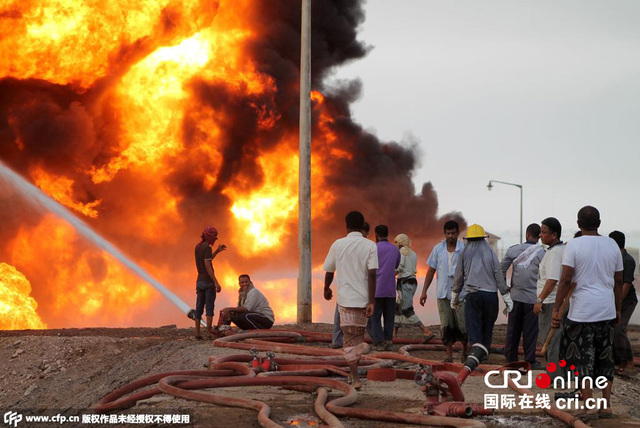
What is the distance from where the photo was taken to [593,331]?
7.85 metres

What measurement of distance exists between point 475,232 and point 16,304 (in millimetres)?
14417

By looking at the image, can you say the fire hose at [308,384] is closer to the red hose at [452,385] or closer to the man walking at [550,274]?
the red hose at [452,385]

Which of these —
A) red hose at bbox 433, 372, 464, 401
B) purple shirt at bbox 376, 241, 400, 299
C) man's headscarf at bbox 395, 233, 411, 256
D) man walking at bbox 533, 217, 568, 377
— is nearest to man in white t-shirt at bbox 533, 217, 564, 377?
man walking at bbox 533, 217, 568, 377

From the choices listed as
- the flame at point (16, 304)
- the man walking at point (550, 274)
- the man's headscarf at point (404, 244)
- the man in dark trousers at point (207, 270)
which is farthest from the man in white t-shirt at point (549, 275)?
the flame at point (16, 304)

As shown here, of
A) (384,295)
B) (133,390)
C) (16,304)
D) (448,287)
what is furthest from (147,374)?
(16,304)

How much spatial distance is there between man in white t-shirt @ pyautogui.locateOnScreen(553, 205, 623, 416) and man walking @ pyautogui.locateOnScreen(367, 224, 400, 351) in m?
5.68

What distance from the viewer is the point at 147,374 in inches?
499

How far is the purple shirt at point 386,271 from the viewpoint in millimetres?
13570

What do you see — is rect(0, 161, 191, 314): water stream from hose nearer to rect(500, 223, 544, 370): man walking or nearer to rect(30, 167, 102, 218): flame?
rect(30, 167, 102, 218): flame

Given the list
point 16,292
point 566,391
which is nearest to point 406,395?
point 566,391

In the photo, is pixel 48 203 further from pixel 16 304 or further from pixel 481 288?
pixel 481 288

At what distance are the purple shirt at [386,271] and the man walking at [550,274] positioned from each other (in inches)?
135

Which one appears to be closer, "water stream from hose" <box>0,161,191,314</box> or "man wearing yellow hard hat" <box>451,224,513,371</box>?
"man wearing yellow hard hat" <box>451,224,513,371</box>

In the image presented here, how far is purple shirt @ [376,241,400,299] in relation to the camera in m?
13.6
